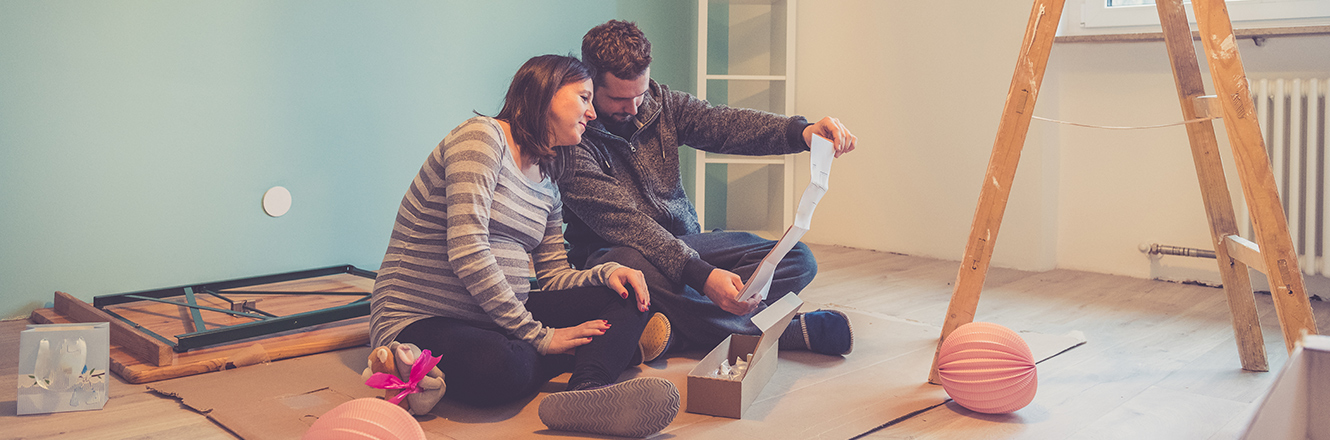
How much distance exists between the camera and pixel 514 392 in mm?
1382

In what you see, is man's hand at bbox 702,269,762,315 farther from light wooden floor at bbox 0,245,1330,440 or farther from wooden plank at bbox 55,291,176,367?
wooden plank at bbox 55,291,176,367

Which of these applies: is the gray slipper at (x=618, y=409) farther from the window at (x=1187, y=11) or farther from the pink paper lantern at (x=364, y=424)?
the window at (x=1187, y=11)

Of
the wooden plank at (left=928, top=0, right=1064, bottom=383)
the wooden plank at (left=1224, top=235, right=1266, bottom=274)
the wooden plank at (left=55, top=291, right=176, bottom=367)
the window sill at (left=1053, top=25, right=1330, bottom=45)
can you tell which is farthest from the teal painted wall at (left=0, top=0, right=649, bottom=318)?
the wooden plank at (left=1224, top=235, right=1266, bottom=274)

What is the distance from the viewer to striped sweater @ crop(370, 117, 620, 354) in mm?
1358

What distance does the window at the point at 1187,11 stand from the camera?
229 cm

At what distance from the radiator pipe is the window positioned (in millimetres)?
661

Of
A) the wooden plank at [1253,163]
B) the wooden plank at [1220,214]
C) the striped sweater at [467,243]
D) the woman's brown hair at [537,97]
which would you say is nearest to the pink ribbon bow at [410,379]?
the striped sweater at [467,243]

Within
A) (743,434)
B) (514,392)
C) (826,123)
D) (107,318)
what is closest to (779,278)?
(826,123)

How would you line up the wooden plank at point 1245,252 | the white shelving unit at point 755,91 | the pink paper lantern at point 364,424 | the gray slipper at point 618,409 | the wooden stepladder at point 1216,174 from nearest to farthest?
1. the pink paper lantern at point 364,424
2. the gray slipper at point 618,409
3. the wooden stepladder at point 1216,174
4. the wooden plank at point 1245,252
5. the white shelving unit at point 755,91

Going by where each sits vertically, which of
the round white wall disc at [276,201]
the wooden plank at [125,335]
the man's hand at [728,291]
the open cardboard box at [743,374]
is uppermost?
the round white wall disc at [276,201]

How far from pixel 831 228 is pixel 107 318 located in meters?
2.44

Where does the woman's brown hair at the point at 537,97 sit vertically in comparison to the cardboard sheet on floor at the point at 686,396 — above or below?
above

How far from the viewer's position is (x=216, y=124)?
2.42 meters

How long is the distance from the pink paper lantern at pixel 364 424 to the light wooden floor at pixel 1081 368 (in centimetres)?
44
